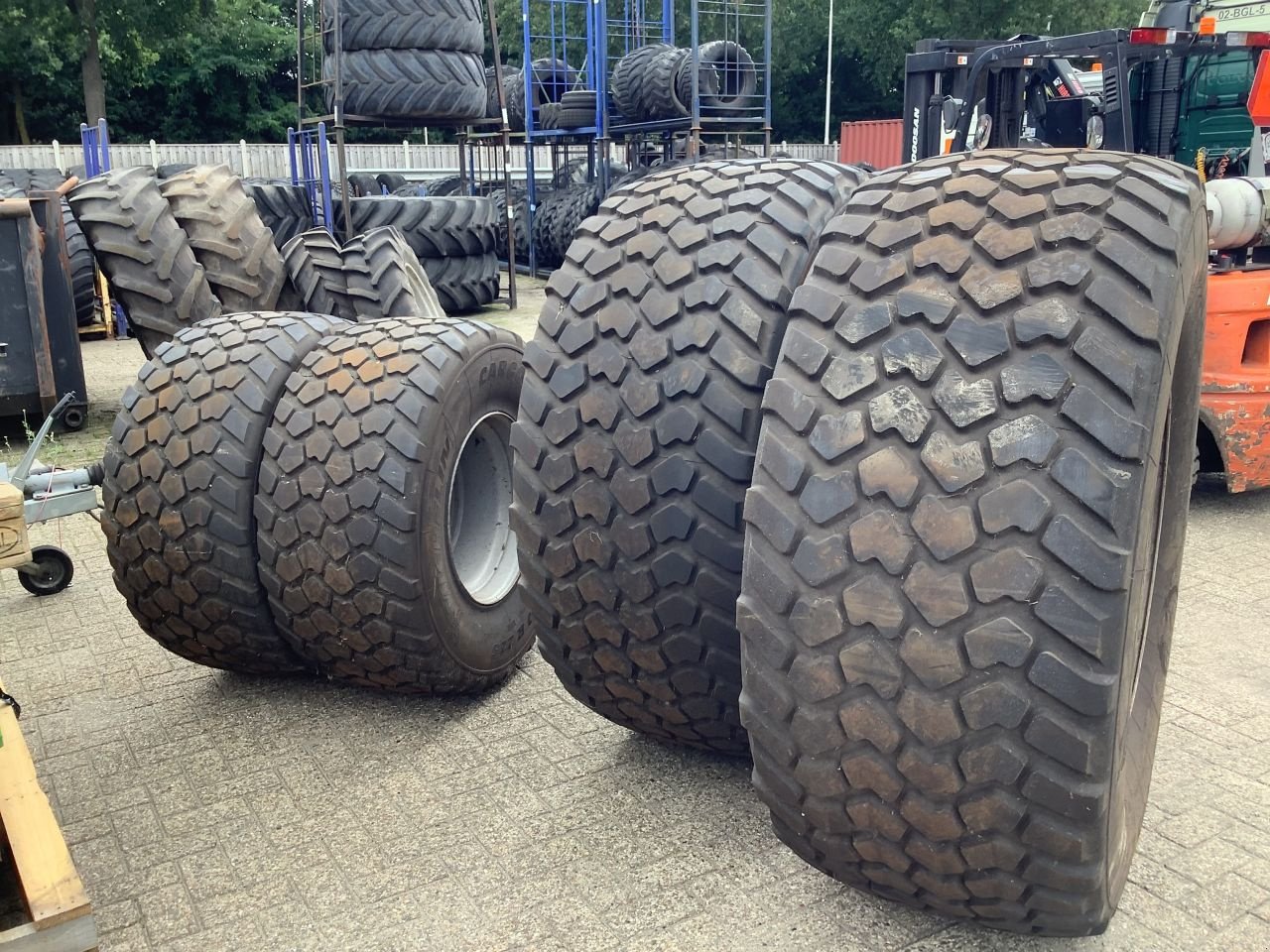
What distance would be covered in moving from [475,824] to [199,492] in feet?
4.33

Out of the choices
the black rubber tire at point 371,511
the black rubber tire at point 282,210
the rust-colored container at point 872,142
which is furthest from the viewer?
the rust-colored container at point 872,142

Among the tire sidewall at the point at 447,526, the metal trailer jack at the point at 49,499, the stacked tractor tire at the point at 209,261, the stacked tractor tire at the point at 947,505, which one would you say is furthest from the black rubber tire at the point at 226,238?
the stacked tractor tire at the point at 947,505

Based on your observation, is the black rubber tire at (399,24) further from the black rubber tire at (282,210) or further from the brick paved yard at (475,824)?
the brick paved yard at (475,824)

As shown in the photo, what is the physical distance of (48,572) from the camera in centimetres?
486

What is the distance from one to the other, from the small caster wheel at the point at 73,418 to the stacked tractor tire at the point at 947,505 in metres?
6.74

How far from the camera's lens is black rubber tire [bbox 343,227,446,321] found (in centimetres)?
755

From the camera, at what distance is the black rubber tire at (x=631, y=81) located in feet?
57.9

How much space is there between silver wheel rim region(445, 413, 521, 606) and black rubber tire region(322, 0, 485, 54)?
405 inches

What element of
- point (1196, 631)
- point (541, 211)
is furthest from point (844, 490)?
point (541, 211)

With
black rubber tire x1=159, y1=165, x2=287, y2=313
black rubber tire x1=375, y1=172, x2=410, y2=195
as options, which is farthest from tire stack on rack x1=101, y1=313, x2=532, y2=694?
→ black rubber tire x1=375, y1=172, x2=410, y2=195

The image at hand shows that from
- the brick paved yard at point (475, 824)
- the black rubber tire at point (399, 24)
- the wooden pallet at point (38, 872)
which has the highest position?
the black rubber tire at point (399, 24)

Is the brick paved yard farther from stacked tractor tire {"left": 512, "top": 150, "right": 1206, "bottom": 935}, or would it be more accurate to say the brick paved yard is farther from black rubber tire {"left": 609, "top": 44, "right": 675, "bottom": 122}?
black rubber tire {"left": 609, "top": 44, "right": 675, "bottom": 122}

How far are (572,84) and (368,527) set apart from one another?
1954cm

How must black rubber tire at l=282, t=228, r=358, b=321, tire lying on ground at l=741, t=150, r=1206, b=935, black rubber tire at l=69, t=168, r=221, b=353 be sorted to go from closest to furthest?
tire lying on ground at l=741, t=150, r=1206, b=935 → black rubber tire at l=69, t=168, r=221, b=353 → black rubber tire at l=282, t=228, r=358, b=321
